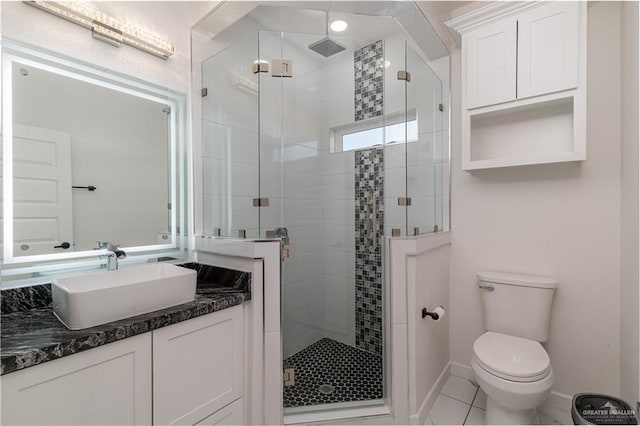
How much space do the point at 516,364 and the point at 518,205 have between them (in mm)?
972

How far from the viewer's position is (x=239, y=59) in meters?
1.80

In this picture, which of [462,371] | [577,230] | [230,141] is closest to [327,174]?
[230,141]

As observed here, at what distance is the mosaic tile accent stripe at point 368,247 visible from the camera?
213 cm

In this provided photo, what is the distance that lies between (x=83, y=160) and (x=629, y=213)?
277 centimetres

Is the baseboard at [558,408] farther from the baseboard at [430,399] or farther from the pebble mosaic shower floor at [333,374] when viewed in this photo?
the pebble mosaic shower floor at [333,374]

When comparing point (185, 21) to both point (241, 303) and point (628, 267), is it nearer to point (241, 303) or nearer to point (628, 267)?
point (241, 303)

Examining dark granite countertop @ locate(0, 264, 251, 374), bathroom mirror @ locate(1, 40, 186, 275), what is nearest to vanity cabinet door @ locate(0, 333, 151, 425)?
dark granite countertop @ locate(0, 264, 251, 374)

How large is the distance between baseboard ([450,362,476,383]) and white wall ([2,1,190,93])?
2681 millimetres

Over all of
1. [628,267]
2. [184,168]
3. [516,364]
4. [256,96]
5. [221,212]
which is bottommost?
[516,364]

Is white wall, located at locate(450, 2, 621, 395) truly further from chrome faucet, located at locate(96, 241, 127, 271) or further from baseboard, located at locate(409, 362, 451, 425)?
chrome faucet, located at locate(96, 241, 127, 271)

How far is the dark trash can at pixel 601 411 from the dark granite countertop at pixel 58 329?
5.52ft

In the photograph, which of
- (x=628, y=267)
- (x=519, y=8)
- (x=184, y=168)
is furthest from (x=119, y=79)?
(x=628, y=267)

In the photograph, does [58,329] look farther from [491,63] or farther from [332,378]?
[491,63]

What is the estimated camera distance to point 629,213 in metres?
1.50
